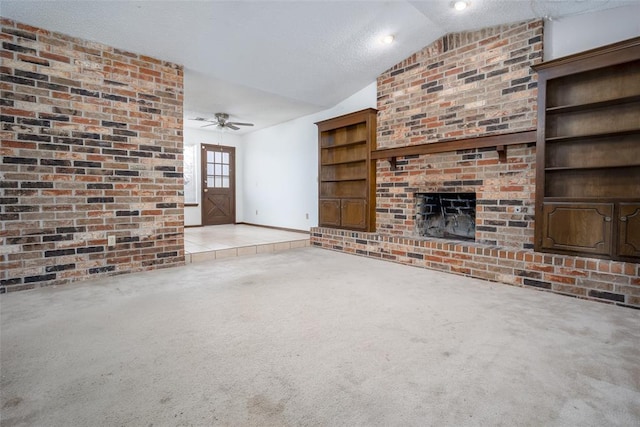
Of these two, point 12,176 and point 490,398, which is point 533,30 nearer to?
point 490,398

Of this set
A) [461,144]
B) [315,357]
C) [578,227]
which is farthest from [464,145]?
[315,357]

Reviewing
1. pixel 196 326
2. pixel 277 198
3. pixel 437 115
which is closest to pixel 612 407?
pixel 196 326

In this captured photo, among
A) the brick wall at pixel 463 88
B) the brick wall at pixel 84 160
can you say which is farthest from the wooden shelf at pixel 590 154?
the brick wall at pixel 84 160

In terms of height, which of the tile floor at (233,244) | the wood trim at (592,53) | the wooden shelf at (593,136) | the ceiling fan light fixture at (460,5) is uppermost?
the ceiling fan light fixture at (460,5)

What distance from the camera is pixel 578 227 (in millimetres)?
2895

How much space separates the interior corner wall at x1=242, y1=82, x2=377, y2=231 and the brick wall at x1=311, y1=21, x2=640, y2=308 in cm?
94

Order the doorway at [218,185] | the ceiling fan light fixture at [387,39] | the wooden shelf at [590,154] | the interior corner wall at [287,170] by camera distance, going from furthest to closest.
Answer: the doorway at [218,185], the interior corner wall at [287,170], the ceiling fan light fixture at [387,39], the wooden shelf at [590,154]

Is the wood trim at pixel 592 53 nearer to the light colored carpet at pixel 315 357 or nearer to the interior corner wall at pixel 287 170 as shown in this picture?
the light colored carpet at pixel 315 357

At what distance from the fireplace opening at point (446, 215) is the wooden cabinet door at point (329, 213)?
1382 millimetres

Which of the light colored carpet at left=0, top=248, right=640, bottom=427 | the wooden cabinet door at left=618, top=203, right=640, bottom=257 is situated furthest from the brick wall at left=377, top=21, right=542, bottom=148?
the light colored carpet at left=0, top=248, right=640, bottom=427

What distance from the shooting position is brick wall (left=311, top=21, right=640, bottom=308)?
2996 millimetres

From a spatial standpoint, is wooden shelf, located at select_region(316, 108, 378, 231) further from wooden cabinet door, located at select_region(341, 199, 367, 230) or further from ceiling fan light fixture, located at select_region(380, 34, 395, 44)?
ceiling fan light fixture, located at select_region(380, 34, 395, 44)

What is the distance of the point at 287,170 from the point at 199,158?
232 centimetres

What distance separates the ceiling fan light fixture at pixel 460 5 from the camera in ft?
10.4
